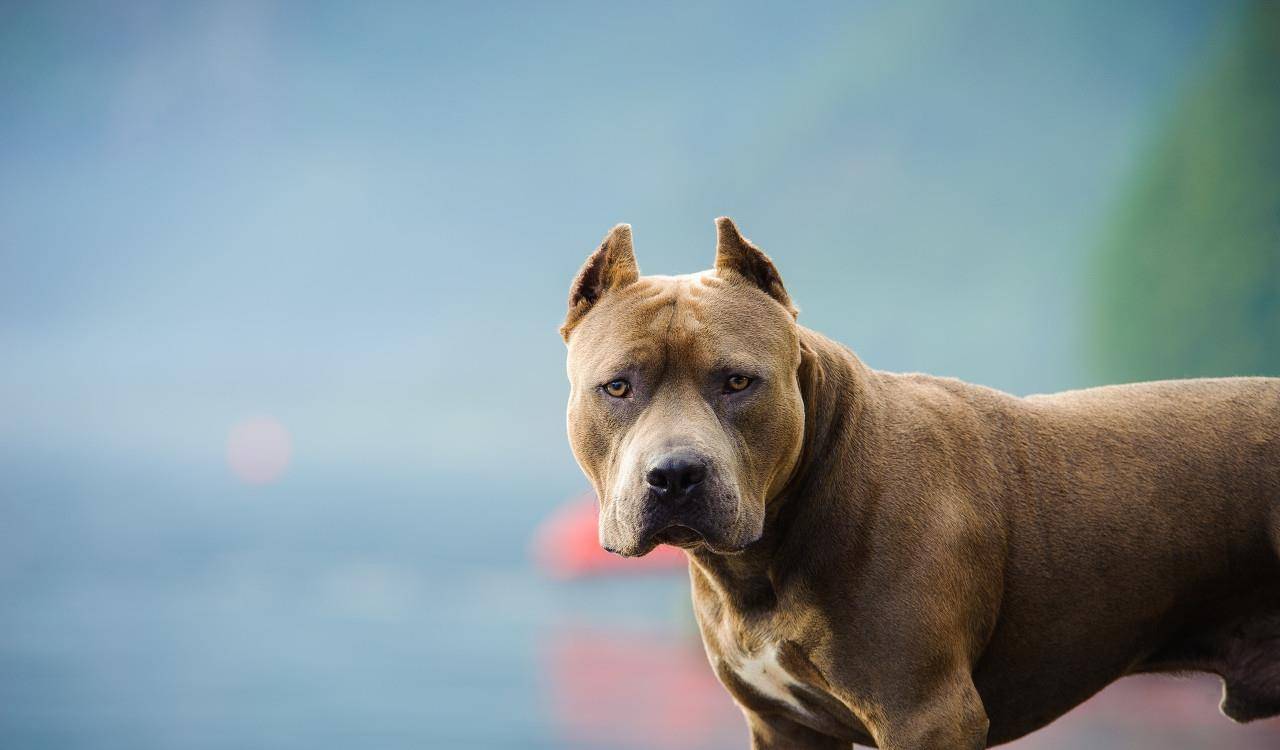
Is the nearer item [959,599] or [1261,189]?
[959,599]

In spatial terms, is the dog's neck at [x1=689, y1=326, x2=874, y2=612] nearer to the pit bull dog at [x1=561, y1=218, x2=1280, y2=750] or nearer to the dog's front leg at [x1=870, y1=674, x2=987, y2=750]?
the pit bull dog at [x1=561, y1=218, x2=1280, y2=750]

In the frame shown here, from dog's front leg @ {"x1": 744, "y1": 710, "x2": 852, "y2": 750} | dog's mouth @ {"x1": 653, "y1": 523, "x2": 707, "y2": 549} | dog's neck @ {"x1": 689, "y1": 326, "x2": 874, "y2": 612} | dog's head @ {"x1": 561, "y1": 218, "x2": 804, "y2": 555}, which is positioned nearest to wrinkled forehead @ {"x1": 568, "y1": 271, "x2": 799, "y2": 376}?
dog's head @ {"x1": 561, "y1": 218, "x2": 804, "y2": 555}

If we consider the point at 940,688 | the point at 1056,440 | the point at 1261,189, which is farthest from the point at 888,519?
the point at 1261,189

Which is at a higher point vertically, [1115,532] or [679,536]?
[679,536]

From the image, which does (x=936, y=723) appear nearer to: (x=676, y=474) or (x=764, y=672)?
(x=764, y=672)

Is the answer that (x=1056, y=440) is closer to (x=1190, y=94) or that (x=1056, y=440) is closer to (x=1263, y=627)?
(x=1263, y=627)

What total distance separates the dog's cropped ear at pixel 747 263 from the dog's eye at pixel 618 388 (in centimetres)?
40

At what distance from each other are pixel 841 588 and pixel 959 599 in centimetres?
28

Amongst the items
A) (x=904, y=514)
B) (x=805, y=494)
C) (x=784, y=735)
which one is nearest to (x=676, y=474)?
(x=805, y=494)

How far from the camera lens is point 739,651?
3.08 m

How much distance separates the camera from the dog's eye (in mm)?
2824

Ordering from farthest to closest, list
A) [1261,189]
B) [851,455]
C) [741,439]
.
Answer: [1261,189] < [851,455] < [741,439]

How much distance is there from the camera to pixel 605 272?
3076mm

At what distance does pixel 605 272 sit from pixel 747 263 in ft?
1.15
